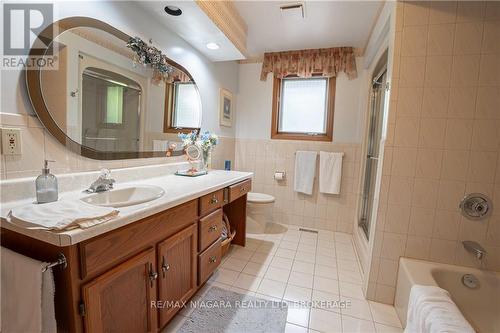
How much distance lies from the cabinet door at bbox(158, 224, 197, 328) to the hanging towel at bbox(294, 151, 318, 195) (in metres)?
1.83

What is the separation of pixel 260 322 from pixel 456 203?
145 centimetres

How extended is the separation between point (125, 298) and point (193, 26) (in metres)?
1.85

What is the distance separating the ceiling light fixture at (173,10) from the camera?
156cm

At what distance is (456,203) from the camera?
145 centimetres

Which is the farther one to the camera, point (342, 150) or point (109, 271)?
point (342, 150)

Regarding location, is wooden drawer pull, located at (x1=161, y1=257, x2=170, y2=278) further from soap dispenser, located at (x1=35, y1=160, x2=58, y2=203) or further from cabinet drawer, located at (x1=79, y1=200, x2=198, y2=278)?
soap dispenser, located at (x1=35, y1=160, x2=58, y2=203)

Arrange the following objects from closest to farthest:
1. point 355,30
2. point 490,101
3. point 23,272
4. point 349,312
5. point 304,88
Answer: point 23,272 < point 490,101 < point 349,312 < point 355,30 < point 304,88

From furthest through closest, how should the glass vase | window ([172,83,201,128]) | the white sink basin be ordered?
1. the glass vase
2. window ([172,83,201,128])
3. the white sink basin

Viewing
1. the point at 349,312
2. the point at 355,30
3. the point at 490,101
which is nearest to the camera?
the point at 490,101

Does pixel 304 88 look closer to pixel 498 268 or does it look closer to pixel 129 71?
pixel 129 71

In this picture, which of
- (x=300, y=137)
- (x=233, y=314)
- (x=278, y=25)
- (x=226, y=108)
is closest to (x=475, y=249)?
(x=233, y=314)

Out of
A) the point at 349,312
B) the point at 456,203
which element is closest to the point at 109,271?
the point at 349,312

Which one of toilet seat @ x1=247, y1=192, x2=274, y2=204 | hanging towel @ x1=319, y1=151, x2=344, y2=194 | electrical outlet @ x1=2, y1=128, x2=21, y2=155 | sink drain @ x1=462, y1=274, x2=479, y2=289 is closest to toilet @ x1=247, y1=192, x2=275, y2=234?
toilet seat @ x1=247, y1=192, x2=274, y2=204

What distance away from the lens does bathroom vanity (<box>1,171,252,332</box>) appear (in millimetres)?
758
